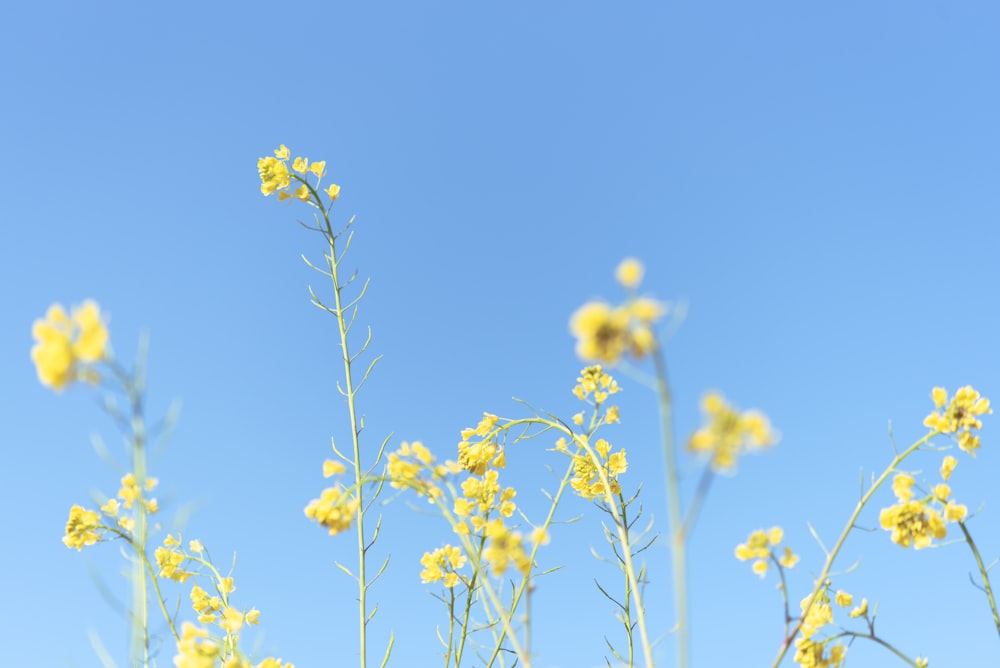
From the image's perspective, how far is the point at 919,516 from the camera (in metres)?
2.19

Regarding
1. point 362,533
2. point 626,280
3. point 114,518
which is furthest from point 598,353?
point 114,518

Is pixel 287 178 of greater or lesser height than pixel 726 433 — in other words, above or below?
above

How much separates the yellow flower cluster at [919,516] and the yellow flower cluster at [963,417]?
21 cm

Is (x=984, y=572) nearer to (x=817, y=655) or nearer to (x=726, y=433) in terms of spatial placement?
(x=817, y=655)

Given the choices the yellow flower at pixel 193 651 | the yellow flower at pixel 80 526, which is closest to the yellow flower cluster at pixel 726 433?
the yellow flower at pixel 193 651

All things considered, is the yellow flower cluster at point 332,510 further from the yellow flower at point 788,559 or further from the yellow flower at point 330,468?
the yellow flower at point 788,559

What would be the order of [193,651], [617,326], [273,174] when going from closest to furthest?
[617,326], [193,651], [273,174]

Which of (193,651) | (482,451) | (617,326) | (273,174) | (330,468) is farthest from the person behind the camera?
(273,174)

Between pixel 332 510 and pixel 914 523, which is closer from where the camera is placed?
pixel 332 510

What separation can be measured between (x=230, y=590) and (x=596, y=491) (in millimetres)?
1838

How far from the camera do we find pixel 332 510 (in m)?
1.90

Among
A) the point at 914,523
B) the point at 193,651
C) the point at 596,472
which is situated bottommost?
the point at 193,651

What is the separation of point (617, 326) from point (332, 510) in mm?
1082

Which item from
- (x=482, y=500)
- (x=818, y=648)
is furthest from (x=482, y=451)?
(x=818, y=648)
